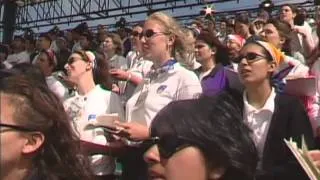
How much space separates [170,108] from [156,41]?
2335mm

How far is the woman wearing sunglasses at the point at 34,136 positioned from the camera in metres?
1.95

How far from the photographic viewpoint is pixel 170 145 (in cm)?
175

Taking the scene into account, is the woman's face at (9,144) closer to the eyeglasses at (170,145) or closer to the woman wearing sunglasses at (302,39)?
the eyeglasses at (170,145)

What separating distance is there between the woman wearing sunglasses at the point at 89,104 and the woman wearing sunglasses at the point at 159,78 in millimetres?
300

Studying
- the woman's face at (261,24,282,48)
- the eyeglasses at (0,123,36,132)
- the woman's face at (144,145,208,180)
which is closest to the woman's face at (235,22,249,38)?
the woman's face at (261,24,282,48)

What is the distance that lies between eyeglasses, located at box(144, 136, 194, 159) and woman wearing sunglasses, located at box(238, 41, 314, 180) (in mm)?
1489

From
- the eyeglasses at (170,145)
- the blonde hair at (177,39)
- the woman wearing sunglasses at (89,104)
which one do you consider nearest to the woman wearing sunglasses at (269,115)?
the blonde hair at (177,39)

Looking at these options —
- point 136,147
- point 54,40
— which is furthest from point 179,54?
point 54,40

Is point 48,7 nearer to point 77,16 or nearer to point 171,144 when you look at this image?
point 77,16

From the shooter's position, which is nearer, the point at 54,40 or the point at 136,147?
the point at 136,147

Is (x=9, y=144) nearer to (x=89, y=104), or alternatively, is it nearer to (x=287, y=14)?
(x=89, y=104)

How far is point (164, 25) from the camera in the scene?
4.14 meters

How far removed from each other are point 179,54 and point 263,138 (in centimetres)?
91

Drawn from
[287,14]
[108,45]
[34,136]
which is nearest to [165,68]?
[34,136]
